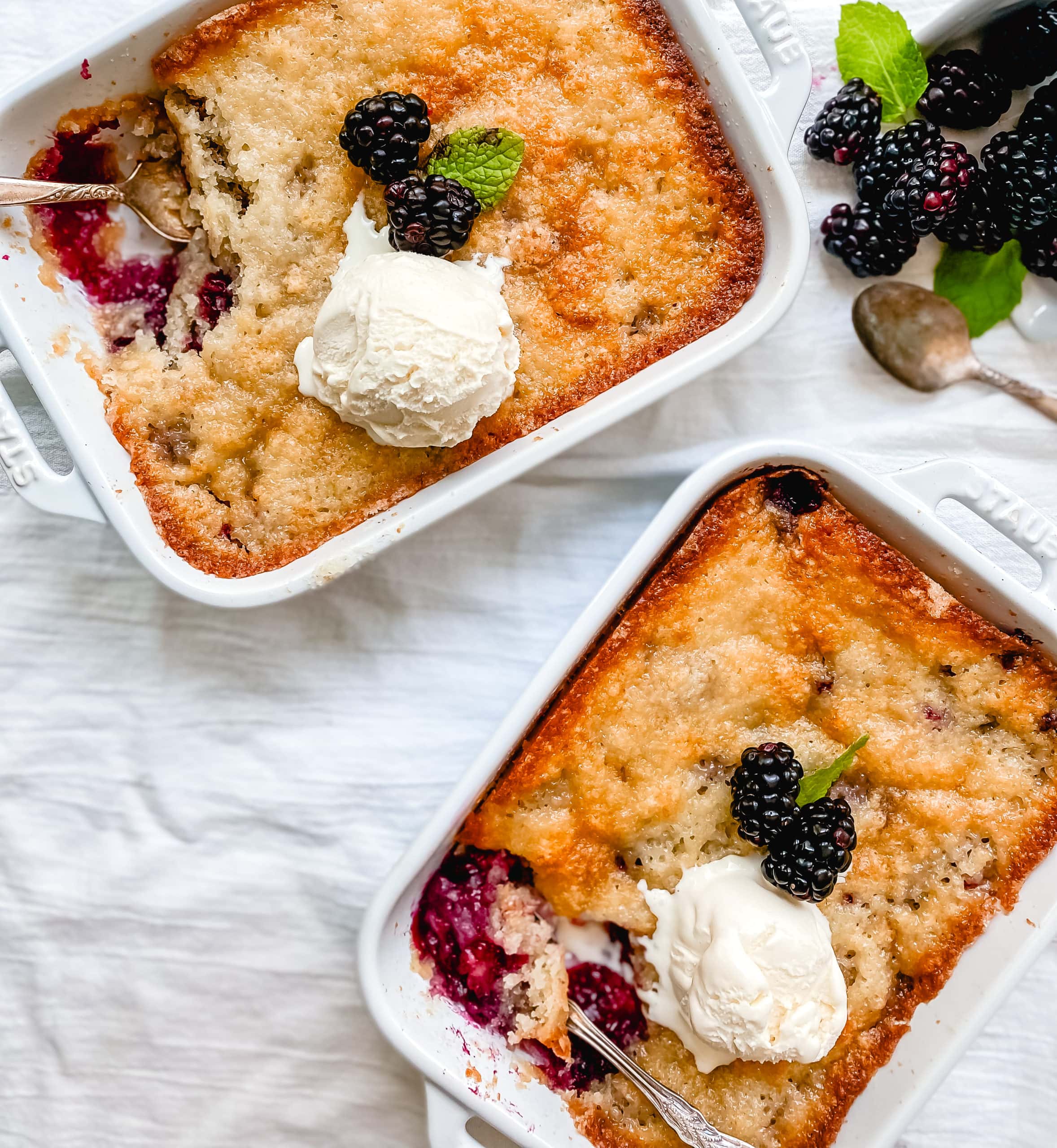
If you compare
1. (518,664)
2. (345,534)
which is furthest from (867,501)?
(345,534)

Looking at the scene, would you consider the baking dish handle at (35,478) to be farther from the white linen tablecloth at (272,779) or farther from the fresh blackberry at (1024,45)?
the fresh blackberry at (1024,45)

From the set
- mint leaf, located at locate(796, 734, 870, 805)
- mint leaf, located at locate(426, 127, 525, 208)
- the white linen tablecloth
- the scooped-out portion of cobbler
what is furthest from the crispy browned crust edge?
mint leaf, located at locate(796, 734, 870, 805)

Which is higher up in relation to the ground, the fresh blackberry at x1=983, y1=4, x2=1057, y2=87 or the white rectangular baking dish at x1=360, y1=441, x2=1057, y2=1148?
the fresh blackberry at x1=983, y1=4, x2=1057, y2=87

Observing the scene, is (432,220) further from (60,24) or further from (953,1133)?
(953,1133)

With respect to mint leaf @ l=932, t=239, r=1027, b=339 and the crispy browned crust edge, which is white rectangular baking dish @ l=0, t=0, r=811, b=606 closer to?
the crispy browned crust edge

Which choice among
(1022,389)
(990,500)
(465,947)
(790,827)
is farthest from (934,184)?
(465,947)

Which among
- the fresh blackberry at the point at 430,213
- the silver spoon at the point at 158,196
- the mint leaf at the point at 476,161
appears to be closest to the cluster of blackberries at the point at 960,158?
the mint leaf at the point at 476,161

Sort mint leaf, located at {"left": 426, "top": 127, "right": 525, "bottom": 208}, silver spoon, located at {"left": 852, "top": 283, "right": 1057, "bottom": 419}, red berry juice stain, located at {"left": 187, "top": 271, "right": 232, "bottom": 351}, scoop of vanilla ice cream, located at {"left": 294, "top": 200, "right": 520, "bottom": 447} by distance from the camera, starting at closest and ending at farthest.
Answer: scoop of vanilla ice cream, located at {"left": 294, "top": 200, "right": 520, "bottom": 447}, mint leaf, located at {"left": 426, "top": 127, "right": 525, "bottom": 208}, red berry juice stain, located at {"left": 187, "top": 271, "right": 232, "bottom": 351}, silver spoon, located at {"left": 852, "top": 283, "right": 1057, "bottom": 419}

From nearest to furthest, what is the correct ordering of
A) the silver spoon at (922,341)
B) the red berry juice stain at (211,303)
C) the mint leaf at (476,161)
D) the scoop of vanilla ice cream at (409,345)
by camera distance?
the scoop of vanilla ice cream at (409,345), the mint leaf at (476,161), the red berry juice stain at (211,303), the silver spoon at (922,341)

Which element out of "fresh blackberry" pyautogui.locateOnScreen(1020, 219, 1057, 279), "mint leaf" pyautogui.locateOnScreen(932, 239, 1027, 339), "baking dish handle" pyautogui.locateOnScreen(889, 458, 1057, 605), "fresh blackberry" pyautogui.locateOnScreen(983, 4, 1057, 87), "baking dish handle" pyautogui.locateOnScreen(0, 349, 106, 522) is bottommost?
"baking dish handle" pyautogui.locateOnScreen(0, 349, 106, 522)
